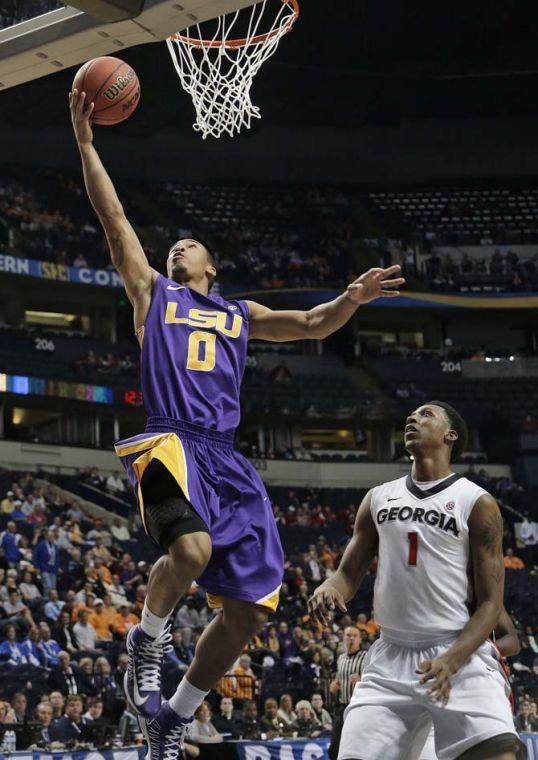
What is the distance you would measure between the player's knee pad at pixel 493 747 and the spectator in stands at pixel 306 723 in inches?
306

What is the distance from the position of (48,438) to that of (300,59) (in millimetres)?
12078

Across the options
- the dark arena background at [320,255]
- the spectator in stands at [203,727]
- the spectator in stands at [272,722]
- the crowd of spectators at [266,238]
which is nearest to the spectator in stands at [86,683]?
the spectator in stands at [203,727]

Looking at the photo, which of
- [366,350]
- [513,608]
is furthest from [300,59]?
[513,608]

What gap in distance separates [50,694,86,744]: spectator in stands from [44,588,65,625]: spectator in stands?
2.95 metres

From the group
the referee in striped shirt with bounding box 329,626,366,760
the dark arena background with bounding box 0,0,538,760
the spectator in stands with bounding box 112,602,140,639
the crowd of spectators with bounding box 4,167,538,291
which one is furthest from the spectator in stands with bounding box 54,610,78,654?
the crowd of spectators with bounding box 4,167,538,291

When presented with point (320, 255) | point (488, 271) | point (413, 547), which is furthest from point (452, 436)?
point (488, 271)

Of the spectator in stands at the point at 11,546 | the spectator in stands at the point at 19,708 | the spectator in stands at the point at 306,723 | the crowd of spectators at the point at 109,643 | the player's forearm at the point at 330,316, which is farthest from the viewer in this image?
the spectator in stands at the point at 11,546

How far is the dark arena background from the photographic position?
1012 inches

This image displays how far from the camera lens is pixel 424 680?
4617 millimetres

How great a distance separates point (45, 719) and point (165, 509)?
6.77m

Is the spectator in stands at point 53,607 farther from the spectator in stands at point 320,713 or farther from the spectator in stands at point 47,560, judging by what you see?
the spectator in stands at point 320,713

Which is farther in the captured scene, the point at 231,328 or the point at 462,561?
the point at 231,328

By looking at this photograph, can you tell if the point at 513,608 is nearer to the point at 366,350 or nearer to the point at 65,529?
the point at 65,529

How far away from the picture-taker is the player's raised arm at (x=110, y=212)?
5590 millimetres
